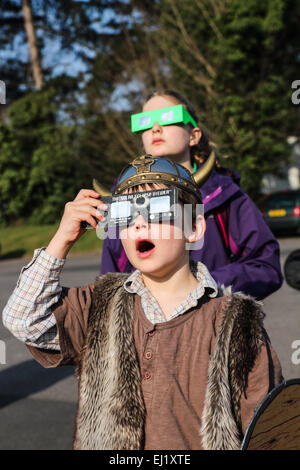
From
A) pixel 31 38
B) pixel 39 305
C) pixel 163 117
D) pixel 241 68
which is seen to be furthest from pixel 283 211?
pixel 31 38

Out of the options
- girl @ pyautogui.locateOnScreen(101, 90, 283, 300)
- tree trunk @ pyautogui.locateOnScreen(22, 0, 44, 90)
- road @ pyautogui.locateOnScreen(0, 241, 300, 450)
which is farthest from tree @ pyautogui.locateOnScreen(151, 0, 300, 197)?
girl @ pyautogui.locateOnScreen(101, 90, 283, 300)

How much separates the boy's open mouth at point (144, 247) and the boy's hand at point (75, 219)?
0.43 feet

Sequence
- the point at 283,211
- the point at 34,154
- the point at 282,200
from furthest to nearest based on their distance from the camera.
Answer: the point at 34,154 → the point at 282,200 → the point at 283,211

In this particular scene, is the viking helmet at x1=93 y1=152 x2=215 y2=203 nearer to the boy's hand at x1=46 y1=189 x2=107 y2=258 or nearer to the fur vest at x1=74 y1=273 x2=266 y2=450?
the boy's hand at x1=46 y1=189 x2=107 y2=258

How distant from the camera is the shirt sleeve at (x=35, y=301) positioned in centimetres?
150

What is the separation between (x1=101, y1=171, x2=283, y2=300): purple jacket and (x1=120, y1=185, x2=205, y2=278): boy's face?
1.65 ft

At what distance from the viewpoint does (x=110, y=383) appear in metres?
1.52

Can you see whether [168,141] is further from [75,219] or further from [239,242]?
[75,219]

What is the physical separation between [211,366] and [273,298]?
6324mm

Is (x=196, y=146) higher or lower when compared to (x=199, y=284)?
higher

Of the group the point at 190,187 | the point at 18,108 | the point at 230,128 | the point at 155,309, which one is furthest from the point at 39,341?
the point at 18,108

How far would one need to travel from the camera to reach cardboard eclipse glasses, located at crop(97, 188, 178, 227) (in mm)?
1431

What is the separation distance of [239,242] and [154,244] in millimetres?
720

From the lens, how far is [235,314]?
4.94 feet
